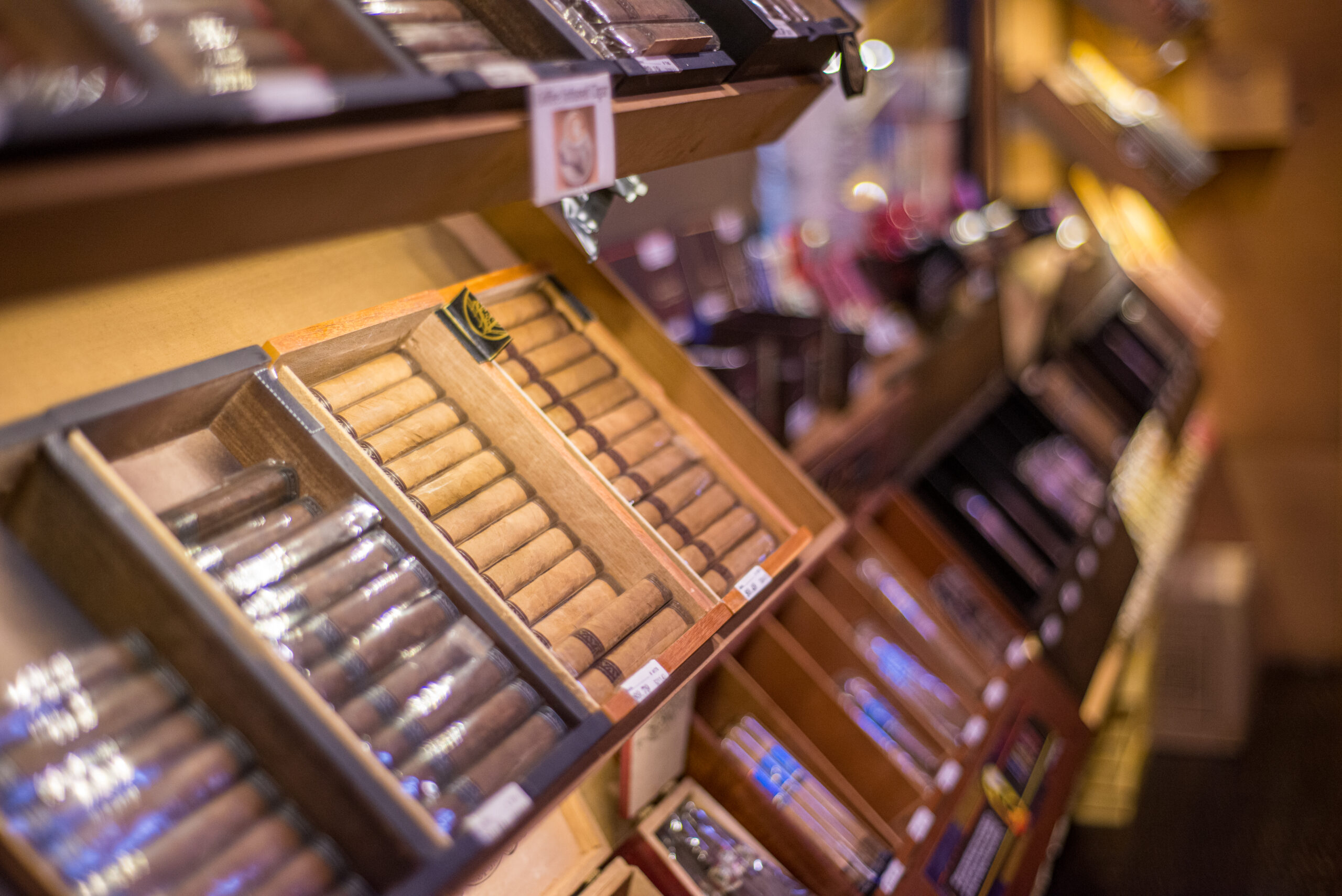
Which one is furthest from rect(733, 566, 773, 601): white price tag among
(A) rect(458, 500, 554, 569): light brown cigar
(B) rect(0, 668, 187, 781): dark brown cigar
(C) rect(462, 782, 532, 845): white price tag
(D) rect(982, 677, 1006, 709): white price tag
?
(D) rect(982, 677, 1006, 709): white price tag

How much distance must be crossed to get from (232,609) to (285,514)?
219 millimetres

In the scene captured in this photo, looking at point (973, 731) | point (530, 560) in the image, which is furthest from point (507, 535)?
point (973, 731)

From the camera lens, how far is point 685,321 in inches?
89.9

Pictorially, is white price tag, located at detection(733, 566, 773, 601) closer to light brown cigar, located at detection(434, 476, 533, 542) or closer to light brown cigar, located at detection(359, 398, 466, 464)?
light brown cigar, located at detection(434, 476, 533, 542)

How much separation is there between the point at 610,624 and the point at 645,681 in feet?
0.48

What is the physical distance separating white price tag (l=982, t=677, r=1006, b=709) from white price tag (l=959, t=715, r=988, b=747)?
2.2 inches

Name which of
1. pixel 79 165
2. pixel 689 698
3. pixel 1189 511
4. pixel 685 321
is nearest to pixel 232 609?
pixel 79 165

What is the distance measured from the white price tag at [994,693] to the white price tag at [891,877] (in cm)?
53

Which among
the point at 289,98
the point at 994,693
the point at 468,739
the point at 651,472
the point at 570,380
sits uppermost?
the point at 289,98

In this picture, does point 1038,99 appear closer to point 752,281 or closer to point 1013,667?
point 752,281

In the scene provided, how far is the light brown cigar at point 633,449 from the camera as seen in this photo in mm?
1488

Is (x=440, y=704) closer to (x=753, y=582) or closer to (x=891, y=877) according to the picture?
(x=753, y=582)

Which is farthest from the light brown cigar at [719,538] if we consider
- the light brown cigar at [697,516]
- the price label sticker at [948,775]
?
the price label sticker at [948,775]

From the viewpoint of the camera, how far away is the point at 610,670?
1199mm
